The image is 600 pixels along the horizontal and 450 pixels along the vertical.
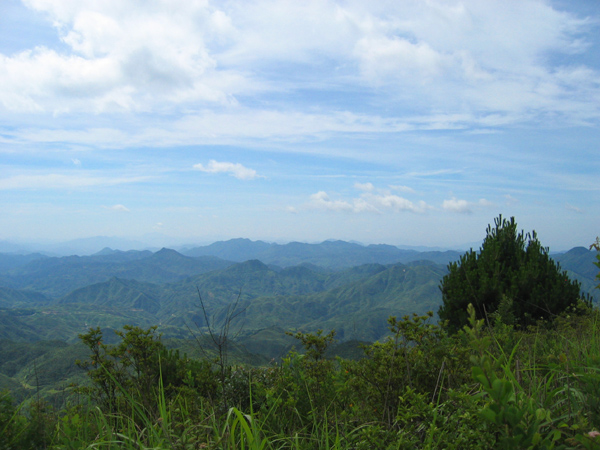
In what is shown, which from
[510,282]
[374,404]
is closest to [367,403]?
[374,404]

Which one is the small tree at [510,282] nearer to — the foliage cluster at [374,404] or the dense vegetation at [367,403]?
the foliage cluster at [374,404]

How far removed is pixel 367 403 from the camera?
4.27 meters

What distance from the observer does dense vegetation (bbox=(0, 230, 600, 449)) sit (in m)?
2.11

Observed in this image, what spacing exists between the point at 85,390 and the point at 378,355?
4039 millimetres

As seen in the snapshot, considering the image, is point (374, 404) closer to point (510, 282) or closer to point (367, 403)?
point (367, 403)

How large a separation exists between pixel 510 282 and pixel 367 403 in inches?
579

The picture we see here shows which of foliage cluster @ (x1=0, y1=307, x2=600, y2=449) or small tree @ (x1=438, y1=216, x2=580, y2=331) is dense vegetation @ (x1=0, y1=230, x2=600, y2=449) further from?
small tree @ (x1=438, y1=216, x2=580, y2=331)

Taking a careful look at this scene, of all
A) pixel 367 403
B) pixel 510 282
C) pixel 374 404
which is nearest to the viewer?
pixel 374 404

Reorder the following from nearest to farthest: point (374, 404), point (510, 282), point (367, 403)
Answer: point (374, 404)
point (367, 403)
point (510, 282)

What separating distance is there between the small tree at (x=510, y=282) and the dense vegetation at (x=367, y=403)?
11.5m

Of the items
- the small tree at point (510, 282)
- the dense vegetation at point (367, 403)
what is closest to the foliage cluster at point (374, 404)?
the dense vegetation at point (367, 403)

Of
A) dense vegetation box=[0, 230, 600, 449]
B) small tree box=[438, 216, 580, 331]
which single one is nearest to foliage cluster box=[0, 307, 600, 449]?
dense vegetation box=[0, 230, 600, 449]

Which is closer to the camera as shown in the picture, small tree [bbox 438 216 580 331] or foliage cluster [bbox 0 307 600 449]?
foliage cluster [bbox 0 307 600 449]

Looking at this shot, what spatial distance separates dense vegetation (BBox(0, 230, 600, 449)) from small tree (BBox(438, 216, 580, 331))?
1154cm
